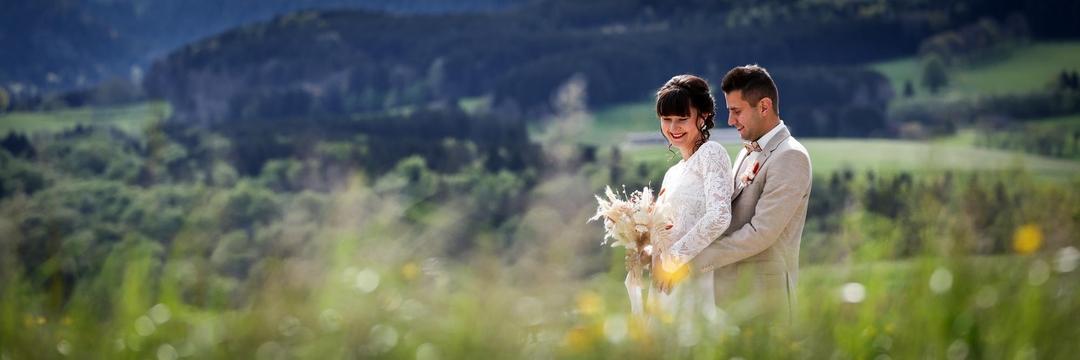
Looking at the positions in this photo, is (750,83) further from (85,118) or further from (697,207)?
(85,118)

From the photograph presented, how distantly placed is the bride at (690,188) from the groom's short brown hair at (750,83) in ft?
0.58

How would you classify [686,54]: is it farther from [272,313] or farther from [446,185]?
[272,313]

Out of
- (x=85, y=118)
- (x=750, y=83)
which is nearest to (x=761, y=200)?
(x=750, y=83)

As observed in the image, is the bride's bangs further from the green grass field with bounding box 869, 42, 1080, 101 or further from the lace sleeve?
the green grass field with bounding box 869, 42, 1080, 101

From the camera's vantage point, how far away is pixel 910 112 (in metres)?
150

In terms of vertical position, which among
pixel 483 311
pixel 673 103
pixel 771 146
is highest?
pixel 673 103

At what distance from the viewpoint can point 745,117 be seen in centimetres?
590

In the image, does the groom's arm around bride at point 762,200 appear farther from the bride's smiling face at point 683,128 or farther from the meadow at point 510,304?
the meadow at point 510,304

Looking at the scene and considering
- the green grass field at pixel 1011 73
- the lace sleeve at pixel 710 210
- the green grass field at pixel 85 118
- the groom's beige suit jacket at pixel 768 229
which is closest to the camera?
the groom's beige suit jacket at pixel 768 229

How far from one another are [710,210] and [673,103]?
0.54 meters

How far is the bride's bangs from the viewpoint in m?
5.89

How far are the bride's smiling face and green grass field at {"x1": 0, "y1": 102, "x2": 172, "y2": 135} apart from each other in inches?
6019

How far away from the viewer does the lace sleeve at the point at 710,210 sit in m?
5.79

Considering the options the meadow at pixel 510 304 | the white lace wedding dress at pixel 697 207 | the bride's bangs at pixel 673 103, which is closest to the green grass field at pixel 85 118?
the white lace wedding dress at pixel 697 207
